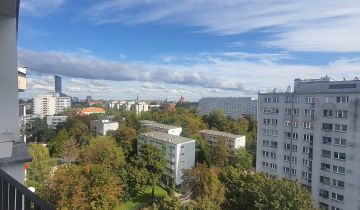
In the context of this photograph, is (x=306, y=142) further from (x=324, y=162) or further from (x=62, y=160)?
(x=62, y=160)

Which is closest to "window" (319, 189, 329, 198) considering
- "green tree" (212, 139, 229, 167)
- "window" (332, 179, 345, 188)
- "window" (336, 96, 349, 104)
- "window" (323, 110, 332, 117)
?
"window" (332, 179, 345, 188)

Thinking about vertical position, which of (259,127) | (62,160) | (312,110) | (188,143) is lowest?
(62,160)

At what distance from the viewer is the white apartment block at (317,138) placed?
1585cm

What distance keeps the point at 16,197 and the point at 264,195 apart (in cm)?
1089

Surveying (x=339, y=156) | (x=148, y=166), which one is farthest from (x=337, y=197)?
(x=148, y=166)

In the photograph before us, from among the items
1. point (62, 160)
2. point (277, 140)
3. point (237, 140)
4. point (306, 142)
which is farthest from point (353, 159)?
point (62, 160)

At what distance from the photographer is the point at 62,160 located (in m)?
27.5

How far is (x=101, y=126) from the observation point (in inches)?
1746

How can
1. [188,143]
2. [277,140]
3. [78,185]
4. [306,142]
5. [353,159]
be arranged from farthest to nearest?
[188,143] < [277,140] < [306,142] < [353,159] < [78,185]

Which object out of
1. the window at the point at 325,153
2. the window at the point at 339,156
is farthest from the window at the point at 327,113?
the window at the point at 339,156

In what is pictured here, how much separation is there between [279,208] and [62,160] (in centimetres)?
2204

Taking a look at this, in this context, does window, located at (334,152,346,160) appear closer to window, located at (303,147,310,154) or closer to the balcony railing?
window, located at (303,147,310,154)

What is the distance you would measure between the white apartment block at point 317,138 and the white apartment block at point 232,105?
49.8 m

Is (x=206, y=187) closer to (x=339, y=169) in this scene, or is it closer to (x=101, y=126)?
(x=339, y=169)
